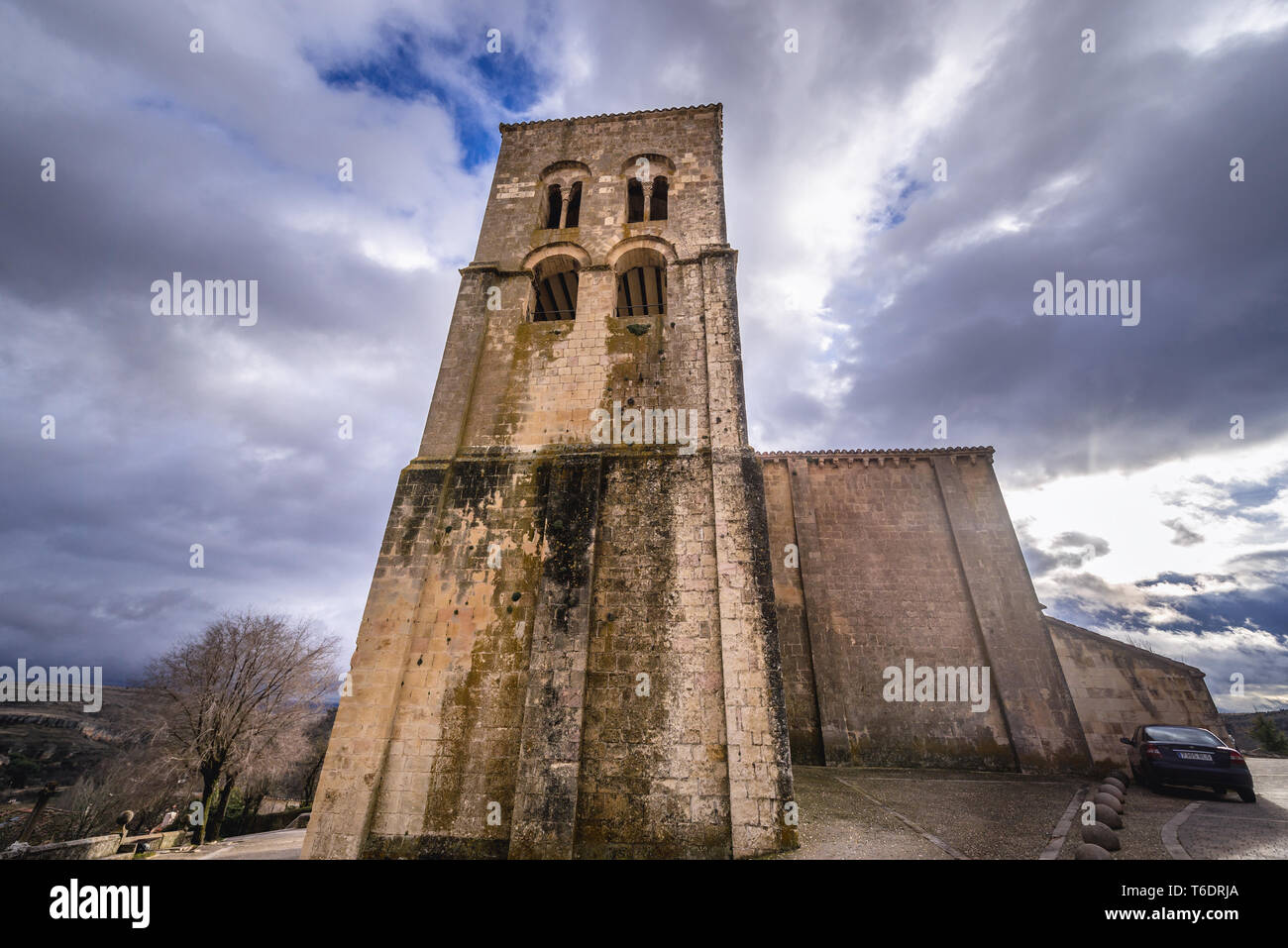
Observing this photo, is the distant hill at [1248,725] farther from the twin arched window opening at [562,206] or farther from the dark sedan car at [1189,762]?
the twin arched window opening at [562,206]

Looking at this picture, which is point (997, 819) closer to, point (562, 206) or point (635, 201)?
point (635, 201)

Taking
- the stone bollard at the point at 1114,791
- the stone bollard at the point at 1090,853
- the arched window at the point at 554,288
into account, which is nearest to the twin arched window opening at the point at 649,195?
the arched window at the point at 554,288

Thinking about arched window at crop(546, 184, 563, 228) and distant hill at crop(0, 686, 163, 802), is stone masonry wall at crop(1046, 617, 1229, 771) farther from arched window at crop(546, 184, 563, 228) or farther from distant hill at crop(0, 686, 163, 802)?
distant hill at crop(0, 686, 163, 802)

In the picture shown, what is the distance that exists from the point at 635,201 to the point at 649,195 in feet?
3.04

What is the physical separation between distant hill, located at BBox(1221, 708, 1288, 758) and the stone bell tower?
94.1 ft

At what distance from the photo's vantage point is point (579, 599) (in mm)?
6949

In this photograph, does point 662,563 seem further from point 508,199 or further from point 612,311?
point 508,199

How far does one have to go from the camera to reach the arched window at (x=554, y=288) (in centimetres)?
1084

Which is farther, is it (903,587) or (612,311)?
(903,587)

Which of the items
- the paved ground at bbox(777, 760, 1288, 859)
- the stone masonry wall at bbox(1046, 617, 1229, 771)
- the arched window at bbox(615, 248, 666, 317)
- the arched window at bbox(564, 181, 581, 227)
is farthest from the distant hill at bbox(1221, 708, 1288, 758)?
the arched window at bbox(564, 181, 581, 227)
